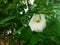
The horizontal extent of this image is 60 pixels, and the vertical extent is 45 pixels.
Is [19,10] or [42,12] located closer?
[42,12]

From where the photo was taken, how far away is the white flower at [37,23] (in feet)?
3.73

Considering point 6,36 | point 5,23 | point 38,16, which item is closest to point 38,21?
point 38,16

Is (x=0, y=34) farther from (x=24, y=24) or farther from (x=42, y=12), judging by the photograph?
(x=42, y=12)

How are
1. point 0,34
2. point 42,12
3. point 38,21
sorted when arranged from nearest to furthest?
point 42,12
point 38,21
point 0,34

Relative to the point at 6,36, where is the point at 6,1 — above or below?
above

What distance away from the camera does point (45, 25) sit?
3.77ft

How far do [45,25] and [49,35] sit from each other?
0.06m

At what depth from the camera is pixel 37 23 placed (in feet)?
3.92

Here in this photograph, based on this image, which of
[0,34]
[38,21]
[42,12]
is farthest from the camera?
[0,34]

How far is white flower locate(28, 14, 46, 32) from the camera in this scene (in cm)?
114

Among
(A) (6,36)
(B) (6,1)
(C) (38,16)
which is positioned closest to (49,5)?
(C) (38,16)

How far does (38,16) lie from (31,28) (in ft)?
0.23

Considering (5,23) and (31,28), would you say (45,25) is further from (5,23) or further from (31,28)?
(5,23)

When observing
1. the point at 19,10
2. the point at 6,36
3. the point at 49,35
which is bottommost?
the point at 6,36
